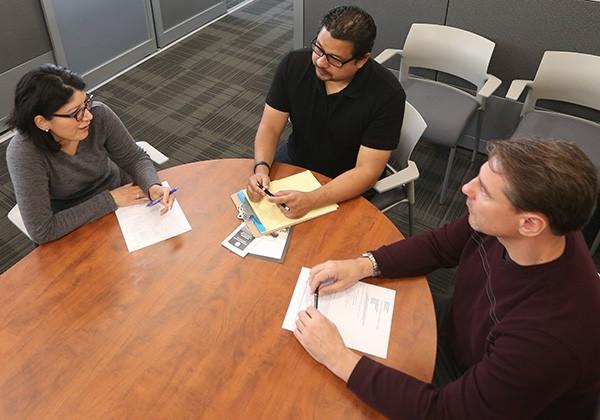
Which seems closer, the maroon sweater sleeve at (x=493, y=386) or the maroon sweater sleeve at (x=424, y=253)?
the maroon sweater sleeve at (x=493, y=386)

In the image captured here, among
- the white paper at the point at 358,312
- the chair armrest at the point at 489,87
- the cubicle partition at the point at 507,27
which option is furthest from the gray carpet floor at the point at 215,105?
the white paper at the point at 358,312

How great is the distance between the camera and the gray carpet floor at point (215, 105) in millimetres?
2941

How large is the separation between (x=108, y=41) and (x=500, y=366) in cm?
391

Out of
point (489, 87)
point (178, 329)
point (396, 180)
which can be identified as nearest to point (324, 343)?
point (178, 329)

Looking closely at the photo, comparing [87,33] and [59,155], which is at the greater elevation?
[59,155]

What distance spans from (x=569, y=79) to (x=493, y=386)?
219cm

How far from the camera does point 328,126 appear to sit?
2051mm

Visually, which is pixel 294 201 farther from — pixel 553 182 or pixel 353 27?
pixel 553 182

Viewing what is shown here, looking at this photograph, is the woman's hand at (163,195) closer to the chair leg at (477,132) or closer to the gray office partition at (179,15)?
the chair leg at (477,132)

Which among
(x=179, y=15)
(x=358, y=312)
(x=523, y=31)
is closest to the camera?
(x=358, y=312)

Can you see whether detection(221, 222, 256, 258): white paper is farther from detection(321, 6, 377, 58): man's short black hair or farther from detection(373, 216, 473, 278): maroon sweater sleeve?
detection(321, 6, 377, 58): man's short black hair

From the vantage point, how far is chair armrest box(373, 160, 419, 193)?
192 centimetres

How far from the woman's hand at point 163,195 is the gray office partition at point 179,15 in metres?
3.08

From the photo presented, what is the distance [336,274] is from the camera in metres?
1.45
